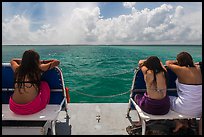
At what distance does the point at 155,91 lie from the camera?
3410 millimetres

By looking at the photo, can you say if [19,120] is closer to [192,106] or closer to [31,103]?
[31,103]

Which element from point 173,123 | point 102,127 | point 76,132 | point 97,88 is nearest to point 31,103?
point 76,132

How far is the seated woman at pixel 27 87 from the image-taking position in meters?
3.24

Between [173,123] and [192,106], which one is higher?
[192,106]

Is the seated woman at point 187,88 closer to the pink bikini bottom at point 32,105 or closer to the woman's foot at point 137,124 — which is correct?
the woman's foot at point 137,124

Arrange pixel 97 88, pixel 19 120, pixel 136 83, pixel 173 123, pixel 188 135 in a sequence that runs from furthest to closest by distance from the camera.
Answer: pixel 97 88 < pixel 136 83 < pixel 173 123 < pixel 188 135 < pixel 19 120

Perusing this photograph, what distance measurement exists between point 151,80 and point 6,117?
6.41ft

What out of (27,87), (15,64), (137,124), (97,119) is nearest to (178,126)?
(137,124)

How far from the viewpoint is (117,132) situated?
12.3ft

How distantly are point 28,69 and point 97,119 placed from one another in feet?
4.94

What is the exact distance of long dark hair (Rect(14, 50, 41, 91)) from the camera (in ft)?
10.7

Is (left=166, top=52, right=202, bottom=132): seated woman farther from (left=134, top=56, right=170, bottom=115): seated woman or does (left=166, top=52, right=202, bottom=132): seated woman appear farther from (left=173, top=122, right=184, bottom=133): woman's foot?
(left=134, top=56, right=170, bottom=115): seated woman

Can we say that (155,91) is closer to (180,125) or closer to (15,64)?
(180,125)

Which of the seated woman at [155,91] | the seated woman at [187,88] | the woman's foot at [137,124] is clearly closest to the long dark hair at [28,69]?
the seated woman at [155,91]
